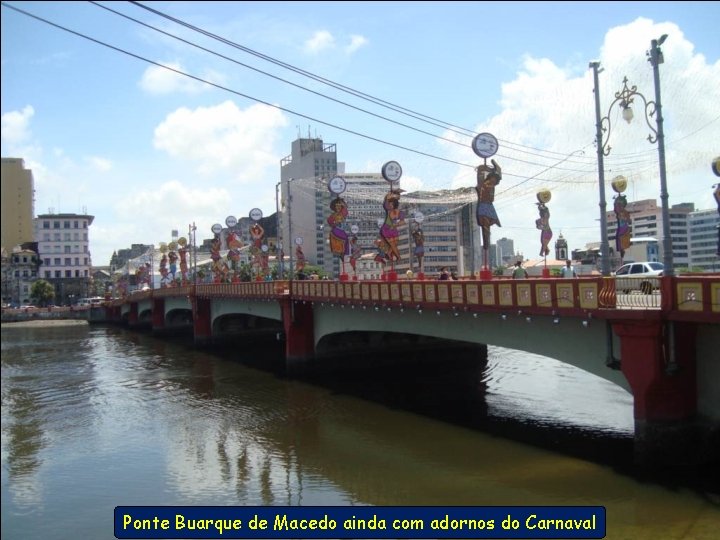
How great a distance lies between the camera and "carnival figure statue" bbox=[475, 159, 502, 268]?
26.2 m

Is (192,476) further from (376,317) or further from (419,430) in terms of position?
(376,317)

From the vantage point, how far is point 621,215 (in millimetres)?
26641

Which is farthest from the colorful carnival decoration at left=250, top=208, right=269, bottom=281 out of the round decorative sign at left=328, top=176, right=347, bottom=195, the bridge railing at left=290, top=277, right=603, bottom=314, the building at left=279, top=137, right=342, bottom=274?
the building at left=279, top=137, right=342, bottom=274

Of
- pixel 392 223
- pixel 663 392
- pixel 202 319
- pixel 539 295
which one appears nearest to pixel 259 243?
pixel 202 319

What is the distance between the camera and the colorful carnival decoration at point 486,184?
84.9 ft

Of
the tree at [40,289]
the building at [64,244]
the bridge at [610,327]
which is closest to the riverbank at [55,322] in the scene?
the tree at [40,289]

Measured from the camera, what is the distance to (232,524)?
15.1 m

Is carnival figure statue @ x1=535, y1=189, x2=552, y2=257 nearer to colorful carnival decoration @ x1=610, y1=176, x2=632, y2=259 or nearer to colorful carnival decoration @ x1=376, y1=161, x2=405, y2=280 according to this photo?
colorful carnival decoration @ x1=610, y1=176, x2=632, y2=259

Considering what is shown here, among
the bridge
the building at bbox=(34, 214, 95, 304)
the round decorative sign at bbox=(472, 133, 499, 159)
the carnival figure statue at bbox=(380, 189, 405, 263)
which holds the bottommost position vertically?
the bridge

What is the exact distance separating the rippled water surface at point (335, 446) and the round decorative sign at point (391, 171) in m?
11.9

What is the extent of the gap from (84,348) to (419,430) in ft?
167

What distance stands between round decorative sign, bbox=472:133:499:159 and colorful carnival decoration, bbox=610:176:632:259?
5.81m

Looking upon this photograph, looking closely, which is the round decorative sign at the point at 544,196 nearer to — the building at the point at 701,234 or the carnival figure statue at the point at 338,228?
the carnival figure statue at the point at 338,228

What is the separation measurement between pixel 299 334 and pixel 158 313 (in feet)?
160
